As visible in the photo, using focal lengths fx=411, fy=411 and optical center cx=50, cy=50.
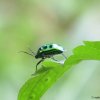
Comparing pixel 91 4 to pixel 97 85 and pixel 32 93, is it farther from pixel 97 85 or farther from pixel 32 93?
pixel 32 93

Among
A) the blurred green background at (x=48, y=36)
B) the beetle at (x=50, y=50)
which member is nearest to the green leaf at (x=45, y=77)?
the beetle at (x=50, y=50)

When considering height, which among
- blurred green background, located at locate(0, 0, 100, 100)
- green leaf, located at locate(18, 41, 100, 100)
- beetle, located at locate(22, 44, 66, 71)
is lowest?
blurred green background, located at locate(0, 0, 100, 100)

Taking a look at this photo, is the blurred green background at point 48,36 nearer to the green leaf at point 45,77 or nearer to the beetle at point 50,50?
the beetle at point 50,50

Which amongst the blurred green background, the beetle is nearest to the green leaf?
the beetle

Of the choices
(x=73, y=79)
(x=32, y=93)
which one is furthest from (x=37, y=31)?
(x=32, y=93)

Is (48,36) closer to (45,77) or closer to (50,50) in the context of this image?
(50,50)

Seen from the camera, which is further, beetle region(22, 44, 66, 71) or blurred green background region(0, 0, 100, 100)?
blurred green background region(0, 0, 100, 100)

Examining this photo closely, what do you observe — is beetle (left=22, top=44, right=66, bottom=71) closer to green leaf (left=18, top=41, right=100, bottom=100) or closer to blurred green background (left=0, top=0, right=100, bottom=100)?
green leaf (left=18, top=41, right=100, bottom=100)

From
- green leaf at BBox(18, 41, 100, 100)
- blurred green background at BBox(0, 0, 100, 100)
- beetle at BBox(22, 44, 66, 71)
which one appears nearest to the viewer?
green leaf at BBox(18, 41, 100, 100)
